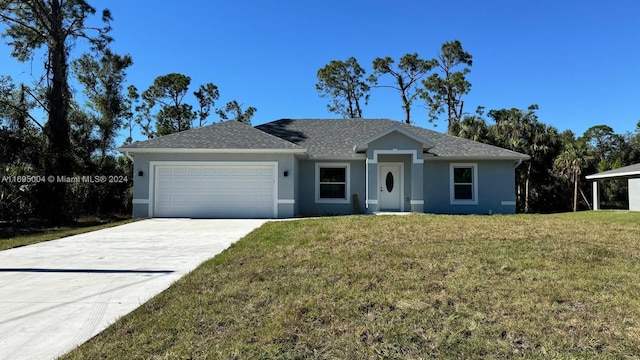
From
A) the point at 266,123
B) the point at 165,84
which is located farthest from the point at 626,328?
the point at 165,84

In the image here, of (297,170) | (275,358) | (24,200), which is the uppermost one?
(297,170)

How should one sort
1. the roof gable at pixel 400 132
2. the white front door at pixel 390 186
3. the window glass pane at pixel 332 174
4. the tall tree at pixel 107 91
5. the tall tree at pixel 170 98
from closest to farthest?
the roof gable at pixel 400 132
the white front door at pixel 390 186
the window glass pane at pixel 332 174
the tall tree at pixel 107 91
the tall tree at pixel 170 98

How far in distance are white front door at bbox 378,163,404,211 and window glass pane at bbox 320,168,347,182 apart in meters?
1.64

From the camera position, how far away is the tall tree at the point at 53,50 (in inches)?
592

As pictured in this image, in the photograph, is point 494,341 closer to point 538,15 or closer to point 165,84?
point 538,15

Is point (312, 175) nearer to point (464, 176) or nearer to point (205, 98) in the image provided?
point (464, 176)

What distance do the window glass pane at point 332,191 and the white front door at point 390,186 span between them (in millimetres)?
1595

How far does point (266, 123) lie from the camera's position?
2012 centimetres

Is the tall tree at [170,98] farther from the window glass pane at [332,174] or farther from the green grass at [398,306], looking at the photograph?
the green grass at [398,306]

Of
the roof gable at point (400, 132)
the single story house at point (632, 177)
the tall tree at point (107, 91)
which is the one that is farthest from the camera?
the tall tree at point (107, 91)

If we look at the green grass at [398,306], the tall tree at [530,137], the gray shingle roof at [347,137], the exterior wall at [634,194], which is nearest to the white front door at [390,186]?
the gray shingle roof at [347,137]

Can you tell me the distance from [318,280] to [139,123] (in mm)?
31903

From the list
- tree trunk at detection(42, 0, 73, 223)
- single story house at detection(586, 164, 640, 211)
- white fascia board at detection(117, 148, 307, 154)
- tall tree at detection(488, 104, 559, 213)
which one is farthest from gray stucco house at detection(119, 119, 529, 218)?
tall tree at detection(488, 104, 559, 213)

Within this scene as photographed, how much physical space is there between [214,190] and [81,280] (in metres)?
9.28
